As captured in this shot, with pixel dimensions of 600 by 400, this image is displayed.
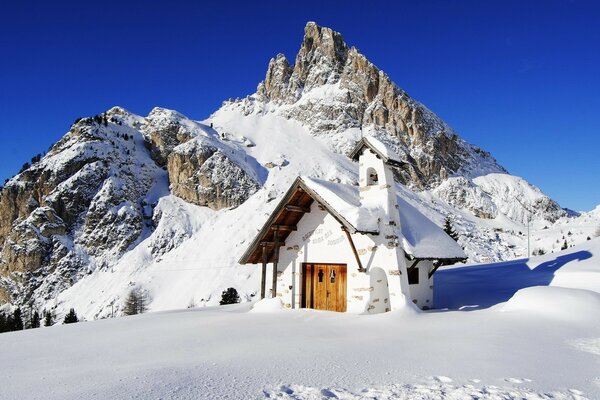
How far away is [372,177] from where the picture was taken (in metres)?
16.2

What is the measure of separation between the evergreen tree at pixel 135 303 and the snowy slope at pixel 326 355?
2062 inches

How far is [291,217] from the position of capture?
17.0 m

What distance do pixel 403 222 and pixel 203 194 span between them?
282 ft

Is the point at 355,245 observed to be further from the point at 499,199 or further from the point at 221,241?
the point at 499,199

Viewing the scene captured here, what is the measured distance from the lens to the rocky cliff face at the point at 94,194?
3605 inches

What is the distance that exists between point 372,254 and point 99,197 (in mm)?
96279

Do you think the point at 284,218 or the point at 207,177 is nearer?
the point at 284,218

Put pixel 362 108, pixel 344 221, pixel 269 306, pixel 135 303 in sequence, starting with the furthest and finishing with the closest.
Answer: pixel 362 108 → pixel 135 303 → pixel 269 306 → pixel 344 221

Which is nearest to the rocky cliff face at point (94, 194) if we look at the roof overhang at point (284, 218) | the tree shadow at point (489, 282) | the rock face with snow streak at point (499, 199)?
the rock face with snow streak at point (499, 199)

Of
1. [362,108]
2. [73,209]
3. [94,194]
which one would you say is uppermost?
[362,108]

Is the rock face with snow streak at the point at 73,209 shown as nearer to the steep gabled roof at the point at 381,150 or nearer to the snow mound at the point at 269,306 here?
the snow mound at the point at 269,306

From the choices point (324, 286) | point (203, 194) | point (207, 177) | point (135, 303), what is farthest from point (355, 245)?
point (207, 177)

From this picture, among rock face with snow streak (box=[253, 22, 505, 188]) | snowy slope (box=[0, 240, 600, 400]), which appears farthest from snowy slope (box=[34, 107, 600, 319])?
snowy slope (box=[0, 240, 600, 400])

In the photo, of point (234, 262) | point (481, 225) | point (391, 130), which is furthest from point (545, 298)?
point (391, 130)
